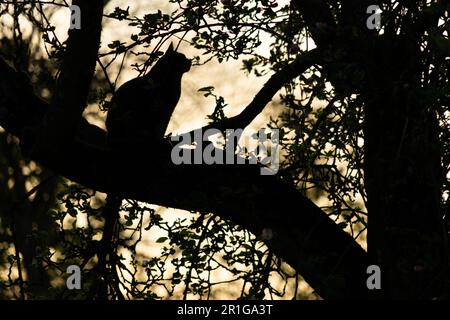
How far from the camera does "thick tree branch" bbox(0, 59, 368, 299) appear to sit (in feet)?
15.1

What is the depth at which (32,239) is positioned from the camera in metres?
5.43

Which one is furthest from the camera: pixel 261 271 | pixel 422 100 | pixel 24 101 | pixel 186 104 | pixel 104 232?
pixel 186 104

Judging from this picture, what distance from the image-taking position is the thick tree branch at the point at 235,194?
4598mm

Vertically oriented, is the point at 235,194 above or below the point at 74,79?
below

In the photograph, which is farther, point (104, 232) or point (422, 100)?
point (104, 232)

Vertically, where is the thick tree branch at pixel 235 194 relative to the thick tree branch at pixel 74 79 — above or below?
below

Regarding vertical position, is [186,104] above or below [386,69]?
above

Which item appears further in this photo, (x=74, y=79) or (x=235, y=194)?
(x=235, y=194)

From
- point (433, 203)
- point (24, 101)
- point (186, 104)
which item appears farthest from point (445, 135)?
point (186, 104)

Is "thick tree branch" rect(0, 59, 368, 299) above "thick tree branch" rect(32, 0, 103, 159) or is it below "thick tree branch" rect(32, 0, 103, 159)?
below

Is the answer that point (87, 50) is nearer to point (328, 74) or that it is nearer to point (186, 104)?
point (328, 74)

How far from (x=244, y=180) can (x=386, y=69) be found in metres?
1.00

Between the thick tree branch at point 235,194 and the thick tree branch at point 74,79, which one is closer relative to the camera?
the thick tree branch at point 74,79

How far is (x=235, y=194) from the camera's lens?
179 inches
